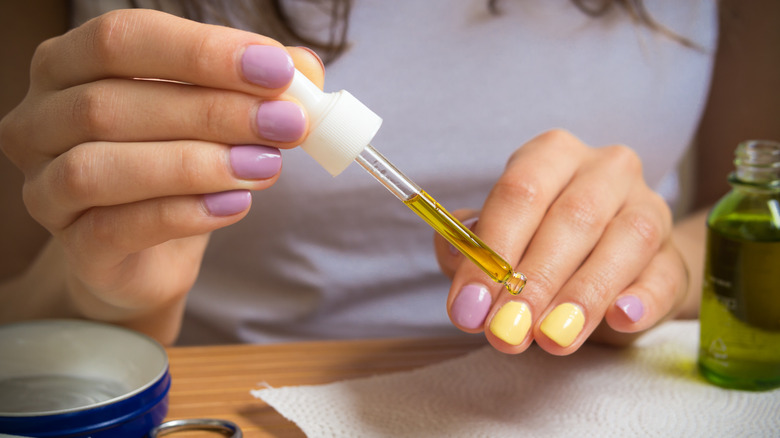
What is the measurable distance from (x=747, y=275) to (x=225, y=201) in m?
0.39

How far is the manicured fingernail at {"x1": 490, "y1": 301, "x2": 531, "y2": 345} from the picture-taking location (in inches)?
16.1

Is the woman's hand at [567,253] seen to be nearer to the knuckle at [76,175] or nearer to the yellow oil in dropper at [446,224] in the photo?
the yellow oil in dropper at [446,224]

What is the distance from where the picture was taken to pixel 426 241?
2.82ft

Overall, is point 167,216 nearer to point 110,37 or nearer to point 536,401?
point 110,37

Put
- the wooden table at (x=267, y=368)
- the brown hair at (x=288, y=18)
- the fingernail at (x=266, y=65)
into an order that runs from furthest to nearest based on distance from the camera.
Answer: the brown hair at (x=288, y=18)
the wooden table at (x=267, y=368)
the fingernail at (x=266, y=65)

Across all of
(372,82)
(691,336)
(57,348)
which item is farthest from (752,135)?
(57,348)

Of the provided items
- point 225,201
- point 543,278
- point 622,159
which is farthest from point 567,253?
point 225,201

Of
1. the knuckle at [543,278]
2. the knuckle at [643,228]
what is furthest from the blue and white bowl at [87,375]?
the knuckle at [643,228]

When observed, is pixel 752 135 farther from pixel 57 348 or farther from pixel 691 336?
pixel 57 348

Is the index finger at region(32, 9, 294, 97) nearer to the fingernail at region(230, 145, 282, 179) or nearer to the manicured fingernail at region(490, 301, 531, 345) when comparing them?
the fingernail at region(230, 145, 282, 179)

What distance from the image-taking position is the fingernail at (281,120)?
0.37 metres

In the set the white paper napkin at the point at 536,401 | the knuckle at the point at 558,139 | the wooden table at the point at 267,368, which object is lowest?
the wooden table at the point at 267,368

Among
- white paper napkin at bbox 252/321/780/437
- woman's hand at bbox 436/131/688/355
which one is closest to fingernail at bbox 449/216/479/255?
woman's hand at bbox 436/131/688/355

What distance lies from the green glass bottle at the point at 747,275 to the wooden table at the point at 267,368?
8.3 inches
